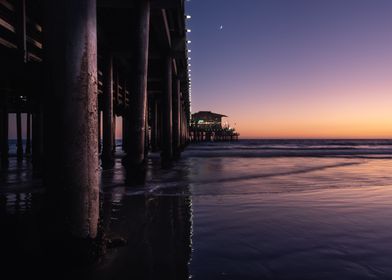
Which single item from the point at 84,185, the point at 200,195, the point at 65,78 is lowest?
the point at 200,195

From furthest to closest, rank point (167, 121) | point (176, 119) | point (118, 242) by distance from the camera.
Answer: point (176, 119), point (167, 121), point (118, 242)

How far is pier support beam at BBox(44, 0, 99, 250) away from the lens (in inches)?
120

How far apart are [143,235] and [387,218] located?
11.5ft

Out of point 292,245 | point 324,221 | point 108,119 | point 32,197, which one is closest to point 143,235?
point 292,245

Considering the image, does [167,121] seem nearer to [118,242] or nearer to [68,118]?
[118,242]

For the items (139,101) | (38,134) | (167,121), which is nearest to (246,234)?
(139,101)

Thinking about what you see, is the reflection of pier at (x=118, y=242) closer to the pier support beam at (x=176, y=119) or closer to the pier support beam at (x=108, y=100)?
the pier support beam at (x=108, y=100)

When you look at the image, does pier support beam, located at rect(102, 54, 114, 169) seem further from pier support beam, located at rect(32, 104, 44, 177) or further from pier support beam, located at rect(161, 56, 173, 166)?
pier support beam, located at rect(32, 104, 44, 177)

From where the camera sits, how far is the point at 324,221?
16.6ft

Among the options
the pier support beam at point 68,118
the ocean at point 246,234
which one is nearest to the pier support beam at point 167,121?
the ocean at point 246,234

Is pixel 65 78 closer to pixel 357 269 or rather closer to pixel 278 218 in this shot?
pixel 357 269

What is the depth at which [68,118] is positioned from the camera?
3064 millimetres

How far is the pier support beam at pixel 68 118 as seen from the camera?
3059mm

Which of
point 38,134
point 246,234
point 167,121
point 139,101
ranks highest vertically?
point 139,101
